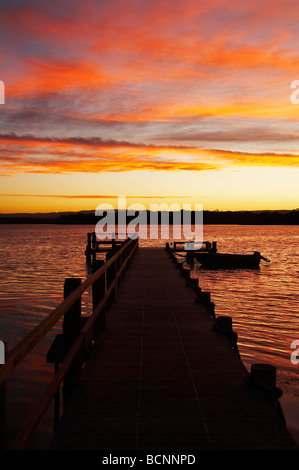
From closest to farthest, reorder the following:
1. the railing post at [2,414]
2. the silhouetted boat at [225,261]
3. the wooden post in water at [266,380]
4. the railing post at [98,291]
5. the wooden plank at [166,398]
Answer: the railing post at [2,414]
the wooden plank at [166,398]
the wooden post in water at [266,380]
the railing post at [98,291]
the silhouetted boat at [225,261]

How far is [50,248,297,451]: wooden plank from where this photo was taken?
3709 mm

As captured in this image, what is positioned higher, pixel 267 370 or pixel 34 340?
pixel 34 340

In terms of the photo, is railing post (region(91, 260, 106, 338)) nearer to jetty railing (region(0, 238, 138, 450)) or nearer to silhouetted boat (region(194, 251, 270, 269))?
jetty railing (region(0, 238, 138, 450))

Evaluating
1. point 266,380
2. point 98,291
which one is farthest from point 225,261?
point 266,380

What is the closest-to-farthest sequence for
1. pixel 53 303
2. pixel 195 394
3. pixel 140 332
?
1. pixel 195 394
2. pixel 140 332
3. pixel 53 303

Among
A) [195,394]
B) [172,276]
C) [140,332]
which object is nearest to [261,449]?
[195,394]

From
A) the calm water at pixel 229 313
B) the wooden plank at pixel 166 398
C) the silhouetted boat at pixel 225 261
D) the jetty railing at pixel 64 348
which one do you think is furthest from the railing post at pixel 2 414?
the silhouetted boat at pixel 225 261

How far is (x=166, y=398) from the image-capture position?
4594 millimetres

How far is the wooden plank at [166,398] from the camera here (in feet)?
12.2

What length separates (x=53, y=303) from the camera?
19.6 metres

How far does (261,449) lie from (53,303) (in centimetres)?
1705

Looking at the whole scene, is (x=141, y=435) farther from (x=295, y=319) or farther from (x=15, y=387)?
(x=295, y=319)

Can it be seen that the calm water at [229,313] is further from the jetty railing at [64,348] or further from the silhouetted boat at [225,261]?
the jetty railing at [64,348]

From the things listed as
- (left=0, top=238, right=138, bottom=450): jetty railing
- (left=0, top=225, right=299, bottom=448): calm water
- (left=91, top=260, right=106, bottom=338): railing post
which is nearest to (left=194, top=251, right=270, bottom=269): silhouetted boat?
(left=0, top=225, right=299, bottom=448): calm water
